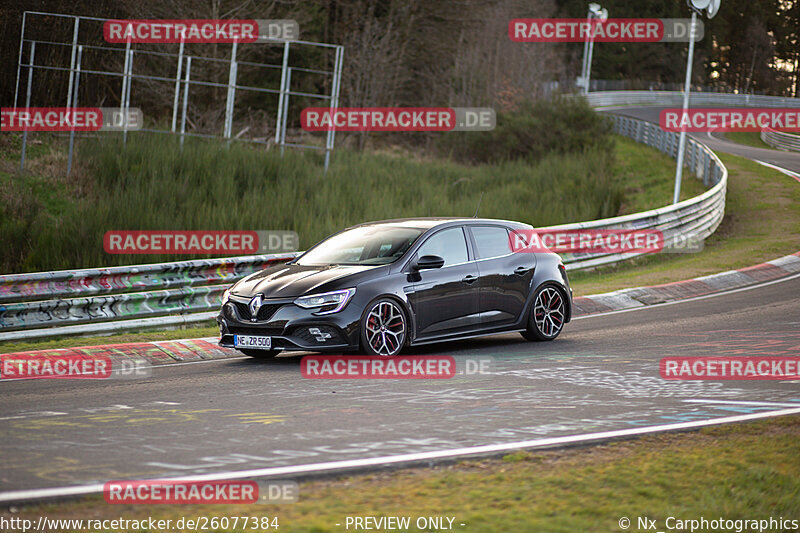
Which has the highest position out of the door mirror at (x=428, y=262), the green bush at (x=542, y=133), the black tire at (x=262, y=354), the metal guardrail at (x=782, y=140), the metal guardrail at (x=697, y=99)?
the metal guardrail at (x=697, y=99)

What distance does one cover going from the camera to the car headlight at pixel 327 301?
33.8 ft

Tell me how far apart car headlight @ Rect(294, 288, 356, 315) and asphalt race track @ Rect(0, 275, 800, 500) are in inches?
26.9

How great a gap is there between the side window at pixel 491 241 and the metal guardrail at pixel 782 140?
148 feet

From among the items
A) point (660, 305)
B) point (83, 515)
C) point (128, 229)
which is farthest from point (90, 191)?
point (83, 515)

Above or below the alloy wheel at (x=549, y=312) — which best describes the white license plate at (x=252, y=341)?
below

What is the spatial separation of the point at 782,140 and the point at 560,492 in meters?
54.8

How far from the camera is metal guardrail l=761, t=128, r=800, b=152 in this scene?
175 feet

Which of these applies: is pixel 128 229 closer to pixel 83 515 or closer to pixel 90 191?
pixel 90 191

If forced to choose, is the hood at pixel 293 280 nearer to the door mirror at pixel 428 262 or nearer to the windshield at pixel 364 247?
the windshield at pixel 364 247

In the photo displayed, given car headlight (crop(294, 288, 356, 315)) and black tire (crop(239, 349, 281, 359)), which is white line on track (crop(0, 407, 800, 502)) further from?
black tire (crop(239, 349, 281, 359))

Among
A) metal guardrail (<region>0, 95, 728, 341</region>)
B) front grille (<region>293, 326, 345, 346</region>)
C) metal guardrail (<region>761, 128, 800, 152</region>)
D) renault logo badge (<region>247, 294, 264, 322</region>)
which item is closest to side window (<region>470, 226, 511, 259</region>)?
front grille (<region>293, 326, 345, 346</region>)

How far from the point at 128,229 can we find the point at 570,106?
2929cm

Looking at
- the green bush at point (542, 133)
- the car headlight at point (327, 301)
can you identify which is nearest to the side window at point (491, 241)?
the car headlight at point (327, 301)

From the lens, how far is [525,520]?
4.87 metres
